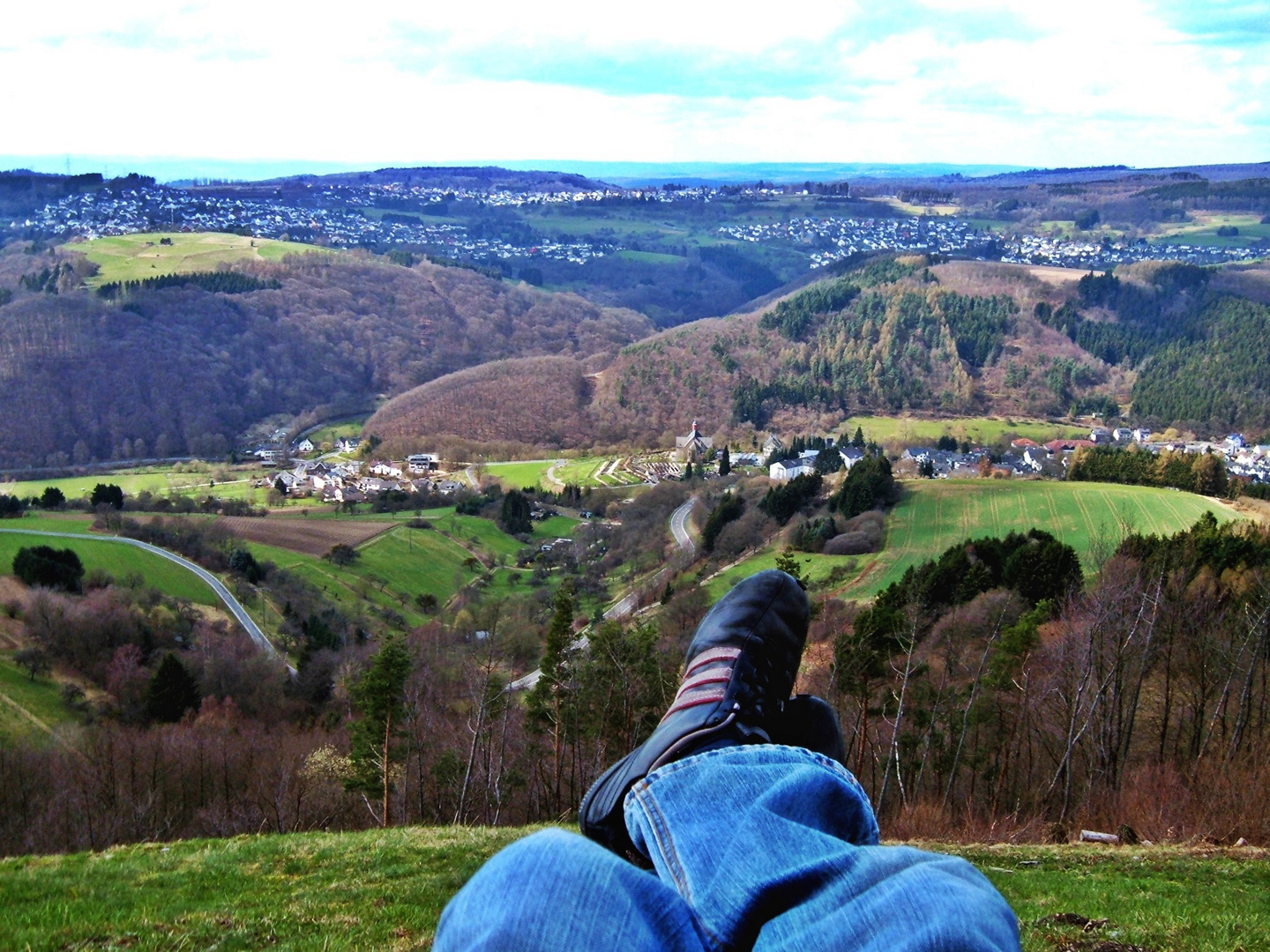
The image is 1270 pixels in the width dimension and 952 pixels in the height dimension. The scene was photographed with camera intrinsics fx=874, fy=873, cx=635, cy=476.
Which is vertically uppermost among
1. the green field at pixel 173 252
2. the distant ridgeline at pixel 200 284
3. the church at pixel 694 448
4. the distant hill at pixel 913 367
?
the green field at pixel 173 252

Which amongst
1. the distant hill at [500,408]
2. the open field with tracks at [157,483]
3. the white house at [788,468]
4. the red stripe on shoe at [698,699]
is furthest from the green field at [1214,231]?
the red stripe on shoe at [698,699]

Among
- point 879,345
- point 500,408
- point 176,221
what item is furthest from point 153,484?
point 176,221

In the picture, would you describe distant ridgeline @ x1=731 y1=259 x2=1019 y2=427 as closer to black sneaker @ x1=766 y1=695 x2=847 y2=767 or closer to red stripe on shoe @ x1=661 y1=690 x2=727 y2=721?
black sneaker @ x1=766 y1=695 x2=847 y2=767

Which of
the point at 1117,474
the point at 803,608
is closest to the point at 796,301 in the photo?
the point at 1117,474

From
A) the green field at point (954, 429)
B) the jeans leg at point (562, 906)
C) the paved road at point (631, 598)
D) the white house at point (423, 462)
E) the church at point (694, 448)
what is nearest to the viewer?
the jeans leg at point (562, 906)

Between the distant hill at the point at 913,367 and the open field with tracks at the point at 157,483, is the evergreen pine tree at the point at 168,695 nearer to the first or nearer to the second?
the open field with tracks at the point at 157,483

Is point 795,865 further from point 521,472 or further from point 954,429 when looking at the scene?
point 954,429

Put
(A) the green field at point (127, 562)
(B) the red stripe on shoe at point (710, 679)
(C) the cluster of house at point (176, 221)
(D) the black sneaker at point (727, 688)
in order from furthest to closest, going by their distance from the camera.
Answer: (C) the cluster of house at point (176, 221), (A) the green field at point (127, 562), (B) the red stripe on shoe at point (710, 679), (D) the black sneaker at point (727, 688)

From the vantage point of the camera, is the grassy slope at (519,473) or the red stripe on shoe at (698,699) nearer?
the red stripe on shoe at (698,699)
